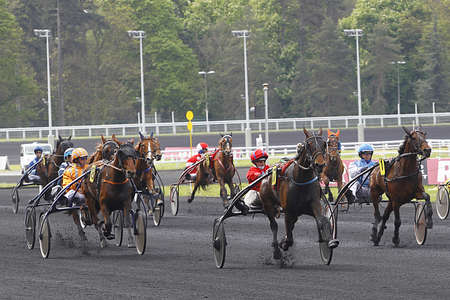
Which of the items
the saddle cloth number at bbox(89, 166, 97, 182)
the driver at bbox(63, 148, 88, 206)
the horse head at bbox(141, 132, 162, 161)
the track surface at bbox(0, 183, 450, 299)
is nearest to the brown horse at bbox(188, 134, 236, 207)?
the horse head at bbox(141, 132, 162, 161)

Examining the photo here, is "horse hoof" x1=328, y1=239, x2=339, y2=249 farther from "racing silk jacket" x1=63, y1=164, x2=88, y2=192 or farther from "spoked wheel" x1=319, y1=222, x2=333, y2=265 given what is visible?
"racing silk jacket" x1=63, y1=164, x2=88, y2=192

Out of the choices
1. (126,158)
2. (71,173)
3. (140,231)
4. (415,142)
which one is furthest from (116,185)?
(415,142)

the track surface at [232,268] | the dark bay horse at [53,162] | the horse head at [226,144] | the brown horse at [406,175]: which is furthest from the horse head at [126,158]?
the horse head at [226,144]

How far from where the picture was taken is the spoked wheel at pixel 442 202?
17.4 metres

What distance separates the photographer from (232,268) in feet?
37.3

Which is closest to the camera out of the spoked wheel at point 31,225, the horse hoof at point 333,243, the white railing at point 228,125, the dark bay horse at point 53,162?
the horse hoof at point 333,243

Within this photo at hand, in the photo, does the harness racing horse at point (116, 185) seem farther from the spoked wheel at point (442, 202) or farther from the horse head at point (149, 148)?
the spoked wheel at point (442, 202)

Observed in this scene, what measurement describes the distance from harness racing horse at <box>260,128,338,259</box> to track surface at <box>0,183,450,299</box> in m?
0.58

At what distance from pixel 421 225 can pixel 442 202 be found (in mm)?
4508

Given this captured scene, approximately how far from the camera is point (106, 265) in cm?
1195

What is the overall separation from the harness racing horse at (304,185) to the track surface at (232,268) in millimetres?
581

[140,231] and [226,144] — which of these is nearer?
[140,231]

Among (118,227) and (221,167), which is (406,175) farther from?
(221,167)

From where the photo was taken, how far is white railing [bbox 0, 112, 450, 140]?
57938 millimetres
